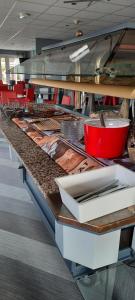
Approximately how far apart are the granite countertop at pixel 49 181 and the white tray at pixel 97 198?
2 cm

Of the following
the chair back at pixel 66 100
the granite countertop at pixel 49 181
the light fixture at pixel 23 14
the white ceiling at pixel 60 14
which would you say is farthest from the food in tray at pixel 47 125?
the light fixture at pixel 23 14

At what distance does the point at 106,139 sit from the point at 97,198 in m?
0.46

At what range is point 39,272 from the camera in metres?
1.44

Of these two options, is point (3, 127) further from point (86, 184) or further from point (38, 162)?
point (86, 184)

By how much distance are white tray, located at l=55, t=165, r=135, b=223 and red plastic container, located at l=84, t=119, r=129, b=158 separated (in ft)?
0.70

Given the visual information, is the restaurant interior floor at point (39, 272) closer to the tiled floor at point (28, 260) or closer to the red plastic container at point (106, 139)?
the tiled floor at point (28, 260)

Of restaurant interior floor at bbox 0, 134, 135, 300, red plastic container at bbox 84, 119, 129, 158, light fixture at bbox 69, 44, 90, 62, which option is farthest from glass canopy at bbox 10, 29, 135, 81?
restaurant interior floor at bbox 0, 134, 135, 300

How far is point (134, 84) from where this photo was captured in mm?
763

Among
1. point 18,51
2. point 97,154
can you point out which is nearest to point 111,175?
point 97,154

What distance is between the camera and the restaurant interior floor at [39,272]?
50.1 inches

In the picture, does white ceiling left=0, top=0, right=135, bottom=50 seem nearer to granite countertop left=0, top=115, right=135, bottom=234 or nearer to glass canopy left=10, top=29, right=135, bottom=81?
glass canopy left=10, top=29, right=135, bottom=81

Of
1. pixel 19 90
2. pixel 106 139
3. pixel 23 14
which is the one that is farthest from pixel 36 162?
→ pixel 19 90

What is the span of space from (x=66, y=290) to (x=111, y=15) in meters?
4.74

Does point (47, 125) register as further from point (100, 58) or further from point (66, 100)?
point (66, 100)
